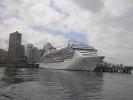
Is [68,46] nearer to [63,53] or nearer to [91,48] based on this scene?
[63,53]

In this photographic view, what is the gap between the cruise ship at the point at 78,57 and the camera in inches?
4439

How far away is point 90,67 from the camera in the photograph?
117000 mm

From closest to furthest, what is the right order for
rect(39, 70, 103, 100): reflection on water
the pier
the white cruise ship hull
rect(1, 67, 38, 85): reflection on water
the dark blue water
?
the dark blue water
rect(39, 70, 103, 100): reflection on water
rect(1, 67, 38, 85): reflection on water
the white cruise ship hull
the pier

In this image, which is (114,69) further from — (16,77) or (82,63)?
(16,77)

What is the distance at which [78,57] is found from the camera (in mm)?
112500

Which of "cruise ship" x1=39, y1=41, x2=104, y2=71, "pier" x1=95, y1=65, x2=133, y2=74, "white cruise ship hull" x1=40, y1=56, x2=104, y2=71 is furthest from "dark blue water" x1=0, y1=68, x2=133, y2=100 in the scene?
"pier" x1=95, y1=65, x2=133, y2=74

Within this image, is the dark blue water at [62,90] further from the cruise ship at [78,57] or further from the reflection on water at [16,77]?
the cruise ship at [78,57]

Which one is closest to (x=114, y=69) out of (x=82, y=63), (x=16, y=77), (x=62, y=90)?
(x=82, y=63)

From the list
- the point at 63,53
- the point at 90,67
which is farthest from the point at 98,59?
the point at 63,53

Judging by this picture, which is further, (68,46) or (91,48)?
(68,46)

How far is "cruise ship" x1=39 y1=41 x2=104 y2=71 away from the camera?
112750 millimetres

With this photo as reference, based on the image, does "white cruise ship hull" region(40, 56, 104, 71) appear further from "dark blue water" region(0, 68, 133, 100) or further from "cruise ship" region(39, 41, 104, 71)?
"dark blue water" region(0, 68, 133, 100)

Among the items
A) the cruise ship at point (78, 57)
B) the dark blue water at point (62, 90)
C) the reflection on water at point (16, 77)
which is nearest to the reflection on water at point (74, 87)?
the dark blue water at point (62, 90)

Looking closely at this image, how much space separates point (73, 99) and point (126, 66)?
420 feet
